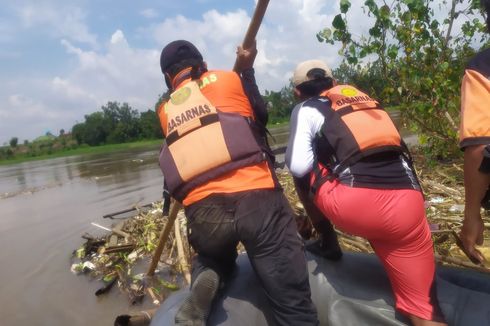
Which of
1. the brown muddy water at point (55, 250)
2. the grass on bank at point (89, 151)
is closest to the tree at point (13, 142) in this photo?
→ the grass on bank at point (89, 151)

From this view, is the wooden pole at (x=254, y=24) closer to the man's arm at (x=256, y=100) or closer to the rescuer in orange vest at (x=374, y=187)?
the man's arm at (x=256, y=100)

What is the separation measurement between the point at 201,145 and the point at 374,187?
89cm

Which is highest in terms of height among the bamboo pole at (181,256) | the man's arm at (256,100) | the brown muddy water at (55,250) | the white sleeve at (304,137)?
the man's arm at (256,100)

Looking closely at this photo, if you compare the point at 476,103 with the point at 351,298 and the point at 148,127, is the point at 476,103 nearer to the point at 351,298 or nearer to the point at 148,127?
the point at 351,298

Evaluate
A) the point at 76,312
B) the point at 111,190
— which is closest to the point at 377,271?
the point at 76,312

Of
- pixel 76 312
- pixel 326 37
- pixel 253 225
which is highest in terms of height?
pixel 326 37

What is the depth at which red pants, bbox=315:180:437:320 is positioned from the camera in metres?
1.97

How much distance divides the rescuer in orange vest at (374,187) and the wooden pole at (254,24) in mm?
598

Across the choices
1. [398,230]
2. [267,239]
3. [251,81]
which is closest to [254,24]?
[251,81]

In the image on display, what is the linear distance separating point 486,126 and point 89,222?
23.3 feet

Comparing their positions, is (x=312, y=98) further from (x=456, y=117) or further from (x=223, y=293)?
(x=456, y=117)

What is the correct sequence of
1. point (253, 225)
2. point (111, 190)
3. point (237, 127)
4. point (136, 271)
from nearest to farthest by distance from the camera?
point (253, 225)
point (237, 127)
point (136, 271)
point (111, 190)

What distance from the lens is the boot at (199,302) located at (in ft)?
6.60

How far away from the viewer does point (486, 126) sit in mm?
1563
